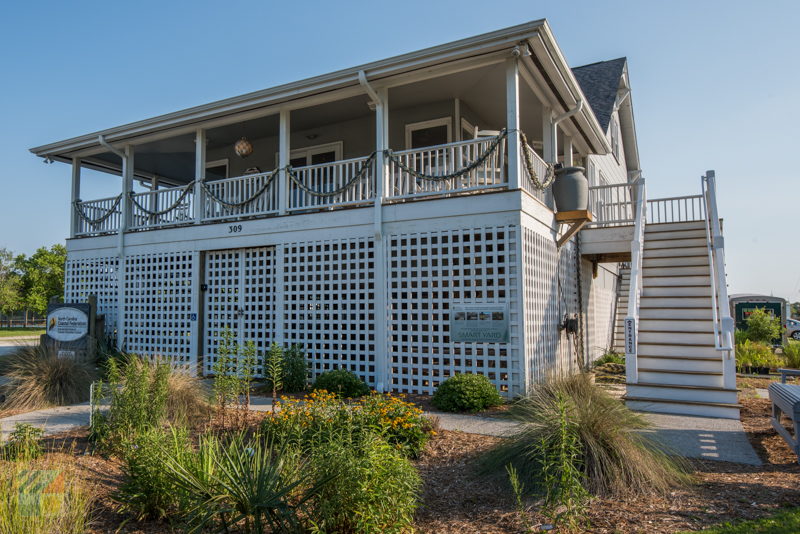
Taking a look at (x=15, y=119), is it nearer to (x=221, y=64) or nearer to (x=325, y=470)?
(x=221, y=64)

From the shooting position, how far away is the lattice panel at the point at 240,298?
961 centimetres

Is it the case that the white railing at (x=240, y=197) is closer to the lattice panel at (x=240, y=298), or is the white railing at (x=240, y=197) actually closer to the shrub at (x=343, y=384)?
the lattice panel at (x=240, y=298)

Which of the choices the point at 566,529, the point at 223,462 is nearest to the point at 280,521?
the point at 223,462

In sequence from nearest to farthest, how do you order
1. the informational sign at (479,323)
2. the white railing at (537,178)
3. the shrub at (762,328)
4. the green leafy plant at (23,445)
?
1. the green leafy plant at (23,445)
2. the informational sign at (479,323)
3. the white railing at (537,178)
4. the shrub at (762,328)

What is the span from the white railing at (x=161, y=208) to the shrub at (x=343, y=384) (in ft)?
17.1

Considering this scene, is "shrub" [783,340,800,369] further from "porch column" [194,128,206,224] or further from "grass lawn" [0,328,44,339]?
"grass lawn" [0,328,44,339]

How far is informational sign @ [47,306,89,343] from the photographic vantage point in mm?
10641

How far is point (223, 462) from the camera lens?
11.3ft

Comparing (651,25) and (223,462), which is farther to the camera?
(651,25)

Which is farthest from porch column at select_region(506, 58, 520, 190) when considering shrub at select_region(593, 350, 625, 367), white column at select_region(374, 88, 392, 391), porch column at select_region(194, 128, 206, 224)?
porch column at select_region(194, 128, 206, 224)

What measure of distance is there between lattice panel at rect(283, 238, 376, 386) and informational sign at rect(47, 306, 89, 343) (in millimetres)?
4669

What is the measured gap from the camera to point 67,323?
35.3 feet

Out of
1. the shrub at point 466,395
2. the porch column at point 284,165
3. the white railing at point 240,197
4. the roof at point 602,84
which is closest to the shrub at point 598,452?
the shrub at point 466,395

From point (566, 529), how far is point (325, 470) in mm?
1559
